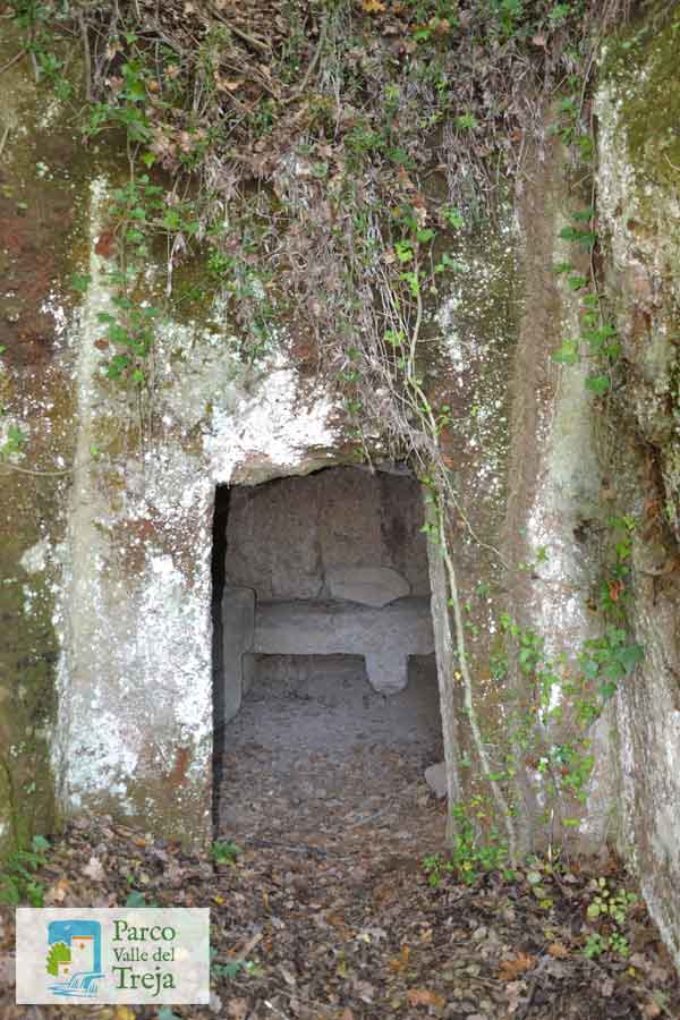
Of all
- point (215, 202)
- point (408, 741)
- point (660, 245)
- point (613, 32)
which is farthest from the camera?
point (408, 741)

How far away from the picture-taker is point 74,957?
3209 mm

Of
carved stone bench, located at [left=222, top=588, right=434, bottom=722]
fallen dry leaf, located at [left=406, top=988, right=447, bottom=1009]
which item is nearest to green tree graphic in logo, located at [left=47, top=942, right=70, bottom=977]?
fallen dry leaf, located at [left=406, top=988, right=447, bottom=1009]

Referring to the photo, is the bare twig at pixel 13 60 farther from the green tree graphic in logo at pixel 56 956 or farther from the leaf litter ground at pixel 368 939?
the green tree graphic in logo at pixel 56 956

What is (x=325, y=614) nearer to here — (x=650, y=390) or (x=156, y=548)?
(x=156, y=548)

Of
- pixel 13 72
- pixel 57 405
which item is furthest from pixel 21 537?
pixel 13 72

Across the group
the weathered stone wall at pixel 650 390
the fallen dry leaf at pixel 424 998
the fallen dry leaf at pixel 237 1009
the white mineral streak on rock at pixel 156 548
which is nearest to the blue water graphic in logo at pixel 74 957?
the fallen dry leaf at pixel 237 1009

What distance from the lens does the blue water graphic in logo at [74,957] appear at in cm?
312

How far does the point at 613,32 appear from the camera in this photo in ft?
11.8

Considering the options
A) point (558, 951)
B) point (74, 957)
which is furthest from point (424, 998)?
point (74, 957)

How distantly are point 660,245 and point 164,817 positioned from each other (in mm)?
3260

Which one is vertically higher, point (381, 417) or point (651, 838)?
point (381, 417)

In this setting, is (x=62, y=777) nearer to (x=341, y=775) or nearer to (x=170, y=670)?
(x=170, y=670)

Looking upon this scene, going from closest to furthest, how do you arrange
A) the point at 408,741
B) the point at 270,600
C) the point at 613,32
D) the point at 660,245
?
the point at 660,245 → the point at 613,32 → the point at 408,741 → the point at 270,600

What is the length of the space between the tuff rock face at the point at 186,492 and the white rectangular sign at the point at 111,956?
0.51 metres
